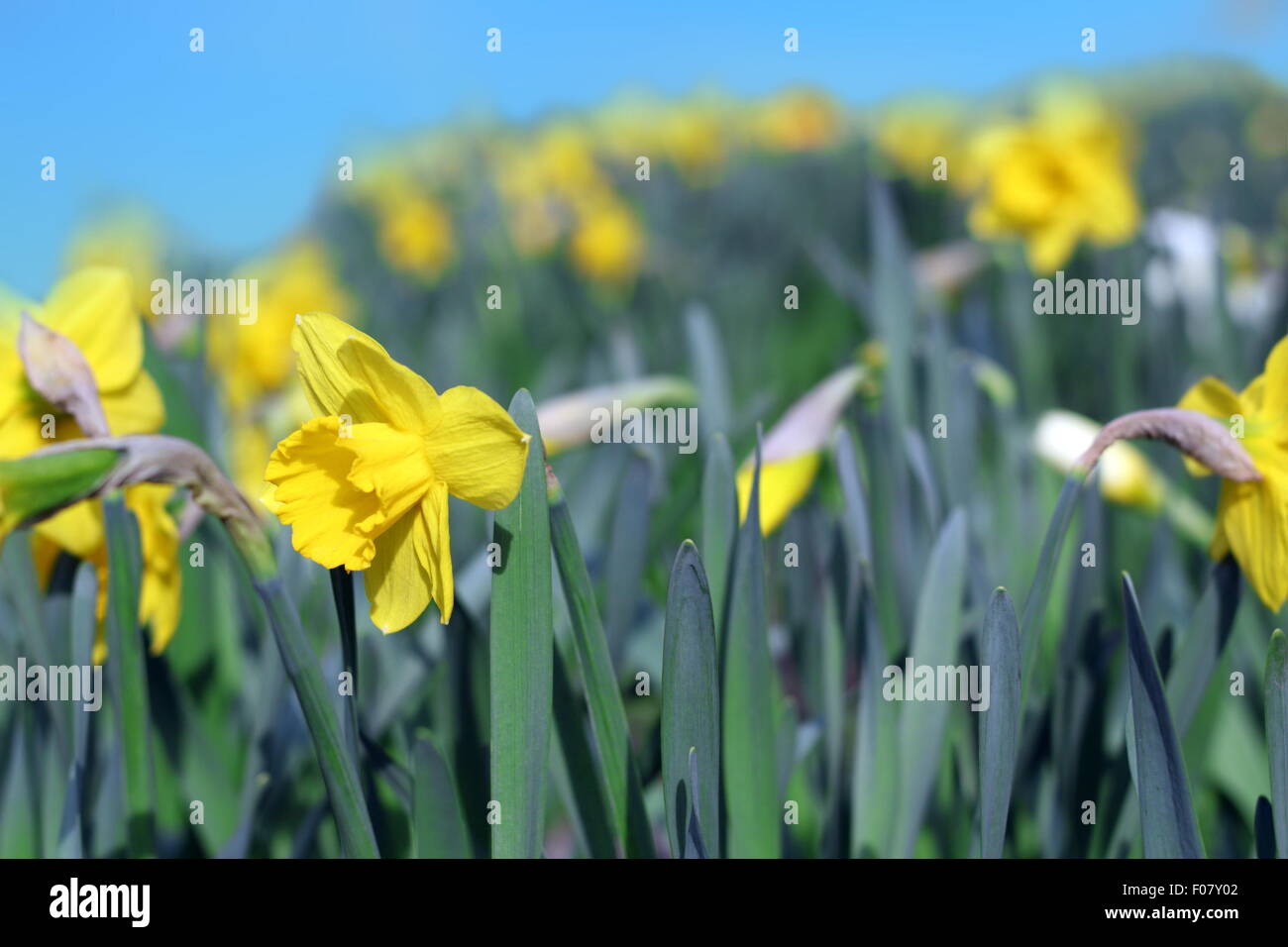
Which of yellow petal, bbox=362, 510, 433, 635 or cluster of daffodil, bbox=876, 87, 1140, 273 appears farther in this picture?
cluster of daffodil, bbox=876, 87, 1140, 273

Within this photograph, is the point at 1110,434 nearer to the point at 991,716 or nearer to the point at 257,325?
the point at 991,716

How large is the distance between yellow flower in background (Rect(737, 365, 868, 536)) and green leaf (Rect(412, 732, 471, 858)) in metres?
0.35

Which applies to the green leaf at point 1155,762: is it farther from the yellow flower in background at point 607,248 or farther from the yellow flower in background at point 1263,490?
the yellow flower in background at point 607,248

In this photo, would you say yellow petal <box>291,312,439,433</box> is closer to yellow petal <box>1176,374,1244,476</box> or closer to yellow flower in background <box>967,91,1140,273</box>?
yellow petal <box>1176,374,1244,476</box>

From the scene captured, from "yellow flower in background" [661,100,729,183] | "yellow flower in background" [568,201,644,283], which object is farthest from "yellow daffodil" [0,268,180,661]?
"yellow flower in background" [661,100,729,183]

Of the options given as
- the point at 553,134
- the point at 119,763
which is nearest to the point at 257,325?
the point at 119,763

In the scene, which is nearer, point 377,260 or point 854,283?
point 854,283

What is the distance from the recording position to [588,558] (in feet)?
3.63

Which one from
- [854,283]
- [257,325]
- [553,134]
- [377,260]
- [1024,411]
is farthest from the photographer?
[377,260]

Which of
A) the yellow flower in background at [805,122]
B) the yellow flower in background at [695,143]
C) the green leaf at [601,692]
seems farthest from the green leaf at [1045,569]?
the yellow flower in background at [805,122]

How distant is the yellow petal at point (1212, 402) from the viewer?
2.12 feet

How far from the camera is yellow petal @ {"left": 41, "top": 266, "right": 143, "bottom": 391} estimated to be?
0.73 metres

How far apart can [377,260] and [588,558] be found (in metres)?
3.64
